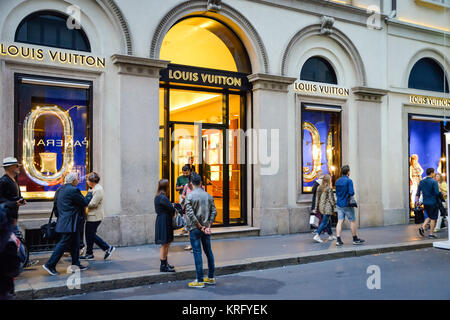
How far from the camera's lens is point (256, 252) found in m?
9.59

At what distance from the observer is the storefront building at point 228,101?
976 centimetres

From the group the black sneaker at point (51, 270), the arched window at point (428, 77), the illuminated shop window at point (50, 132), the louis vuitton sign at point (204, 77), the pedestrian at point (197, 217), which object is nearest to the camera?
the pedestrian at point (197, 217)

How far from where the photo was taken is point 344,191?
10602 mm

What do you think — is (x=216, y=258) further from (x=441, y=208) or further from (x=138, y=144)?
(x=441, y=208)

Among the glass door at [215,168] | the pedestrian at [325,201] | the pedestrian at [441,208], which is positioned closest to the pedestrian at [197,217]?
the pedestrian at [325,201]

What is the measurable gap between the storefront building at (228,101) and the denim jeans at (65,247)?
Answer: 2029mm

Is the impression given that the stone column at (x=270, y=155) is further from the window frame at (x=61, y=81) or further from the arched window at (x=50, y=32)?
the arched window at (x=50, y=32)

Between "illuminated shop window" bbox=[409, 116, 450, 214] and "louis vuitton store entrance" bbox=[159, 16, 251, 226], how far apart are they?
6.79 m

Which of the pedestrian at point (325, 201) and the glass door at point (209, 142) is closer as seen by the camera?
the pedestrian at point (325, 201)

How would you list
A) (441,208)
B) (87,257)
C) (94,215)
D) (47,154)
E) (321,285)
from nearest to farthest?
1. (321,285)
2. (94,215)
3. (87,257)
4. (47,154)
5. (441,208)

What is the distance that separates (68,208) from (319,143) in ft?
28.1

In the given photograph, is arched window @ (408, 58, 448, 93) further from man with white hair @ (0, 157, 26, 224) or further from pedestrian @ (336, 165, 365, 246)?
man with white hair @ (0, 157, 26, 224)

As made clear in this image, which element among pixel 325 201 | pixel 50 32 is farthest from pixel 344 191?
pixel 50 32

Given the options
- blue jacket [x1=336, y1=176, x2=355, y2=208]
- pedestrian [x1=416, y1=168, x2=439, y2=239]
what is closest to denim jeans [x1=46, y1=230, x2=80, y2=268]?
blue jacket [x1=336, y1=176, x2=355, y2=208]
